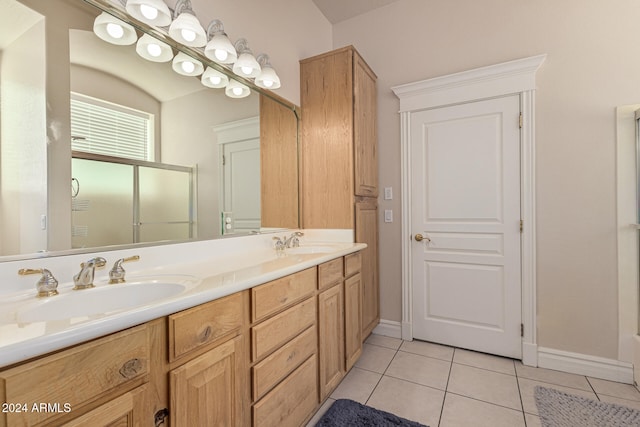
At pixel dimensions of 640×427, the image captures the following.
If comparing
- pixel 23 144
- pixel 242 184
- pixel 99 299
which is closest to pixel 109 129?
pixel 23 144

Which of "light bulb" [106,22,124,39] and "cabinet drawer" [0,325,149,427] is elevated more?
"light bulb" [106,22,124,39]

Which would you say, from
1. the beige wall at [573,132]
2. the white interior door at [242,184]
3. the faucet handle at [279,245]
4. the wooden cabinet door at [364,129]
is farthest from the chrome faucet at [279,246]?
the beige wall at [573,132]

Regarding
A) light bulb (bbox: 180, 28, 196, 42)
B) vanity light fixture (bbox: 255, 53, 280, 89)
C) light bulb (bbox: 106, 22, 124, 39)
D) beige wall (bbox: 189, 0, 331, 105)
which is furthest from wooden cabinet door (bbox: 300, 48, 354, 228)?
light bulb (bbox: 106, 22, 124, 39)

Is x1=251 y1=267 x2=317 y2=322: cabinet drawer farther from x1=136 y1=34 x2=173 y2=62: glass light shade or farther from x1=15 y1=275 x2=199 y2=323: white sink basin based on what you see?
x1=136 y1=34 x2=173 y2=62: glass light shade

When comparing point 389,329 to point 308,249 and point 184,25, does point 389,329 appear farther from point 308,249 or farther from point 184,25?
point 184,25

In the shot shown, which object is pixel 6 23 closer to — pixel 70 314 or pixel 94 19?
pixel 94 19

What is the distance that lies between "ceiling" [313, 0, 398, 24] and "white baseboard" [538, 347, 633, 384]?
3.16m

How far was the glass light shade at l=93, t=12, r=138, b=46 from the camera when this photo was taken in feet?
3.81

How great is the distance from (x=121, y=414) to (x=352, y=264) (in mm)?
1503

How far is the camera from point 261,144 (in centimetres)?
209

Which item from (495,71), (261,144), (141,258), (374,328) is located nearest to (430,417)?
(374,328)

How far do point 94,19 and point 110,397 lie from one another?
1.34 m

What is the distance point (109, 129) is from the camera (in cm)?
119

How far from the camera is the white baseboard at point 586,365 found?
1.91 metres
